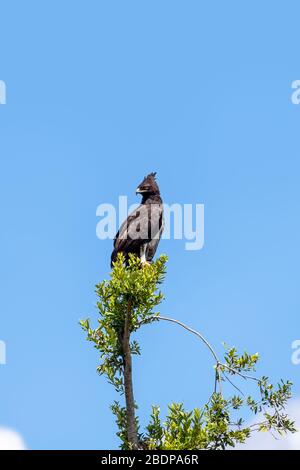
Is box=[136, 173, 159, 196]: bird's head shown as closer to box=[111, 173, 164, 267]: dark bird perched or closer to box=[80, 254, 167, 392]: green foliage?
box=[111, 173, 164, 267]: dark bird perched

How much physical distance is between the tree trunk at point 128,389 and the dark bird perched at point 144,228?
11.4ft

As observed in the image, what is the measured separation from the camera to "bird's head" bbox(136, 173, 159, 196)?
1803 centimetres

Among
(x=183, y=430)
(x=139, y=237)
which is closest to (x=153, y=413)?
(x=183, y=430)

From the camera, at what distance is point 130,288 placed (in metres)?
12.9

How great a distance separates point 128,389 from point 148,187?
19.9ft

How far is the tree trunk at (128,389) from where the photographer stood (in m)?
12.5

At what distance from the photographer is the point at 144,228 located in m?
16.8

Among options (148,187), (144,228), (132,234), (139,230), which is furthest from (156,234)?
(148,187)

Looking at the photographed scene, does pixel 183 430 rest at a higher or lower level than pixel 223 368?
lower

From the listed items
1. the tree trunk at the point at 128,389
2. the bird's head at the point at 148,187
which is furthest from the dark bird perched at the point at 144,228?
the tree trunk at the point at 128,389

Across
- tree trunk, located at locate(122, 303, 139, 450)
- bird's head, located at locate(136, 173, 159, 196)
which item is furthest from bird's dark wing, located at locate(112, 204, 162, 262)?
tree trunk, located at locate(122, 303, 139, 450)

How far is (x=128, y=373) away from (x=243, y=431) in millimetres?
1525
